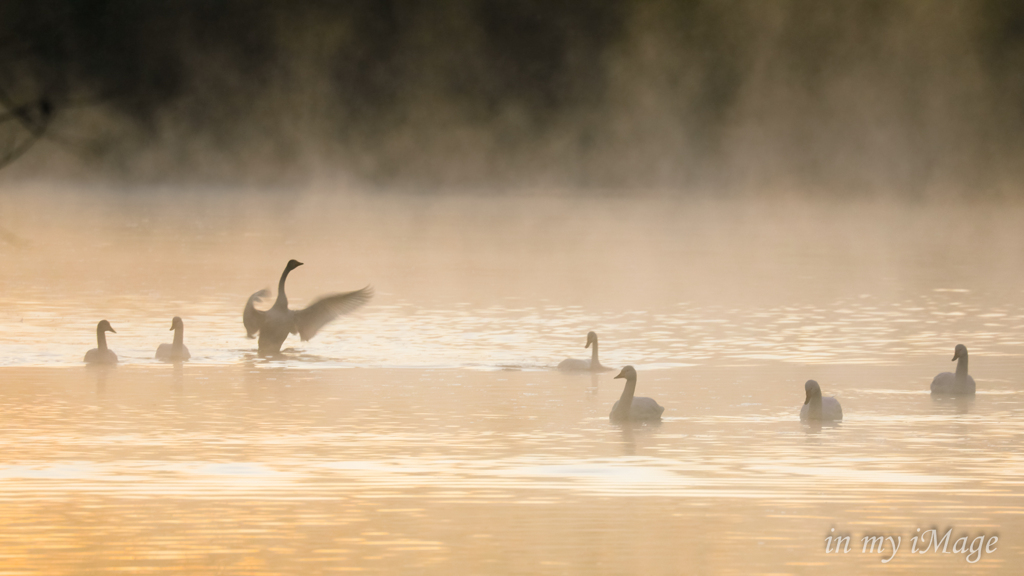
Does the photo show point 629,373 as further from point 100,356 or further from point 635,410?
point 100,356

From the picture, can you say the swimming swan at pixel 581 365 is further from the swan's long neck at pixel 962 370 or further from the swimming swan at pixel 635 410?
the swan's long neck at pixel 962 370

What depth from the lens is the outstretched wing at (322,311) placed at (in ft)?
55.8

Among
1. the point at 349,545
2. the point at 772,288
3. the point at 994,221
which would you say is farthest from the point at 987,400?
the point at 994,221

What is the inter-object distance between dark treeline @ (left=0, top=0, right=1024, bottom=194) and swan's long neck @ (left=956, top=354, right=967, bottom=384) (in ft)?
A: 186

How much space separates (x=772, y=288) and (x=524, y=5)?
196ft

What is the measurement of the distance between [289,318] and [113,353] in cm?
199

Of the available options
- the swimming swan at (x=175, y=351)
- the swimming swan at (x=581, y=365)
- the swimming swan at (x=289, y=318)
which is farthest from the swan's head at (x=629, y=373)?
the swimming swan at (x=175, y=351)

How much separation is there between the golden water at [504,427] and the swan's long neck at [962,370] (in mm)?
341

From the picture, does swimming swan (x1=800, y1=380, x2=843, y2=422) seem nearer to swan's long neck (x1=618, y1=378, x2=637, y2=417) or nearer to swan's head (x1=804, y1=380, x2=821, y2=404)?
swan's head (x1=804, y1=380, x2=821, y2=404)

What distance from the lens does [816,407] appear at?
479 inches

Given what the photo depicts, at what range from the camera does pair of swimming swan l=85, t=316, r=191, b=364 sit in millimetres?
15359

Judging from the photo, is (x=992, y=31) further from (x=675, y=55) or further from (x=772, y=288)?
(x=772, y=288)

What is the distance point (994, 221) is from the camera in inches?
2010

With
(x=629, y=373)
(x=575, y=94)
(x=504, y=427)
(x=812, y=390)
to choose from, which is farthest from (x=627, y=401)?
(x=575, y=94)
